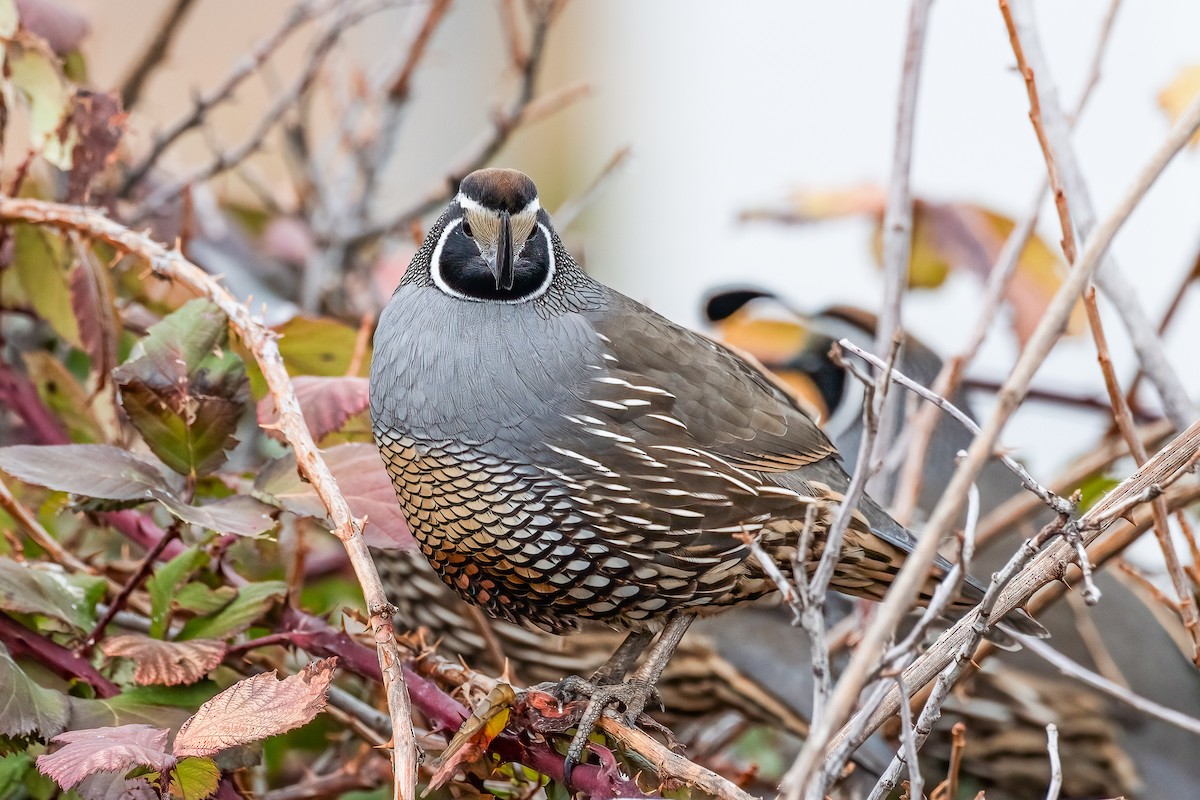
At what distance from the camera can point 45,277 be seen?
187cm

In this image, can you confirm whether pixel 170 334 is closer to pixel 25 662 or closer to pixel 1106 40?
pixel 25 662

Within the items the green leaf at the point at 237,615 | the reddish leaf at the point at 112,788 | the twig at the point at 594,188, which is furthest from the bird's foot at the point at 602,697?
the twig at the point at 594,188

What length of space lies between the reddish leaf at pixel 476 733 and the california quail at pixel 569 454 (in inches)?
14.0

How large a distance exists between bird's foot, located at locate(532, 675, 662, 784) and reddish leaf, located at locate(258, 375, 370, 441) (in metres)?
0.41

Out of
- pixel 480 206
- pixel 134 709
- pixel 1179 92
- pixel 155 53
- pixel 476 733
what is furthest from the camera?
pixel 155 53

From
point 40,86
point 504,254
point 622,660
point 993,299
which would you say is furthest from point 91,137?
point 993,299

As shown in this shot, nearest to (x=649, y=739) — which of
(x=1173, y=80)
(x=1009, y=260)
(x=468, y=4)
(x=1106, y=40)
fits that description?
(x=1009, y=260)

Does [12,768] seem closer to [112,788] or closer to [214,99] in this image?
[112,788]

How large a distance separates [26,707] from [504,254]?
786 millimetres

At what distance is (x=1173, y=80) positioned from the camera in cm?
206

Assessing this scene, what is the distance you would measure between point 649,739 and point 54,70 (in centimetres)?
118

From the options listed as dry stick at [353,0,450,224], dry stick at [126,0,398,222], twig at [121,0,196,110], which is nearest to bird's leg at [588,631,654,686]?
dry stick at [126,0,398,222]

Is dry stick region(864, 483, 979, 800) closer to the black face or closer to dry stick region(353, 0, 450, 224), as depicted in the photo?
the black face

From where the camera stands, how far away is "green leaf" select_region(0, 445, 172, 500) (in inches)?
55.4
